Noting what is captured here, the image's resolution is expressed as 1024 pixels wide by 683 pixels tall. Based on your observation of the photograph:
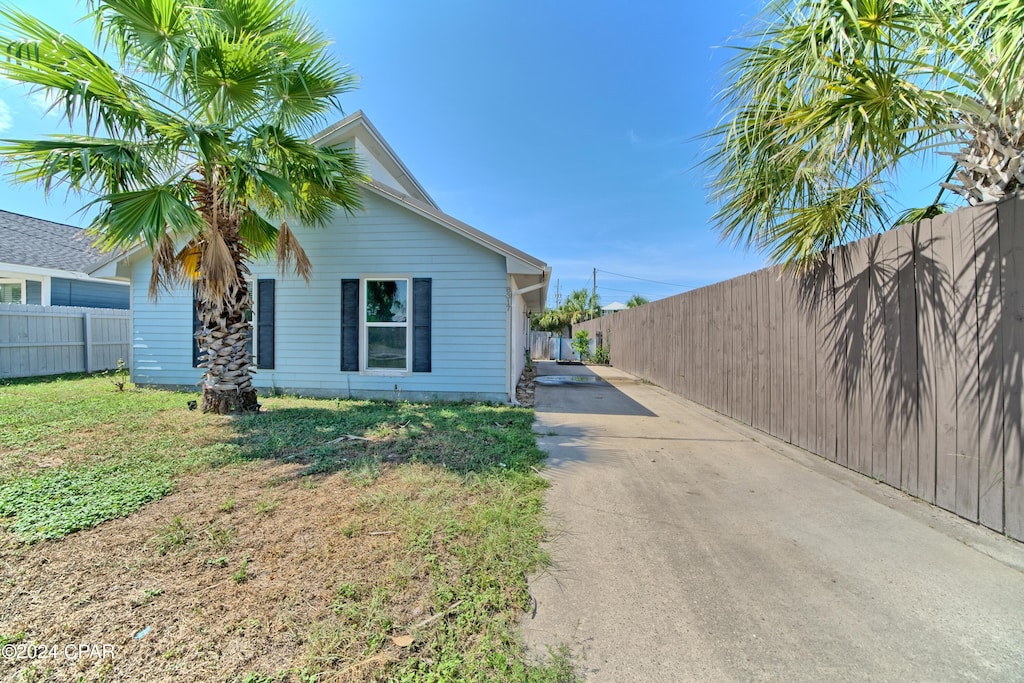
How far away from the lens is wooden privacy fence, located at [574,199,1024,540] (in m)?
2.71

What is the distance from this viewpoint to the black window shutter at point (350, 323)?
7785 mm

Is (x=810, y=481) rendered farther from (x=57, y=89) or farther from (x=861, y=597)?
(x=57, y=89)

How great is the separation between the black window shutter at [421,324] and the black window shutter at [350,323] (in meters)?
1.19

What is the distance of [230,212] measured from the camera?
6070 mm

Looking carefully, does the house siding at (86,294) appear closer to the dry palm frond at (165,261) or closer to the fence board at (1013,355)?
the dry palm frond at (165,261)

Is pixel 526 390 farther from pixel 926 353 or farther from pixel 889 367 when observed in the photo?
pixel 926 353

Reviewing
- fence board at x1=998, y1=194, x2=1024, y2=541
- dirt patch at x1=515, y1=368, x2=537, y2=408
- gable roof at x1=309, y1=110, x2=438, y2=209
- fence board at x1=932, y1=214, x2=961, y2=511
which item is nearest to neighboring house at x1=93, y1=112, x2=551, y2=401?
dirt patch at x1=515, y1=368, x2=537, y2=408

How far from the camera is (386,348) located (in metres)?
7.90

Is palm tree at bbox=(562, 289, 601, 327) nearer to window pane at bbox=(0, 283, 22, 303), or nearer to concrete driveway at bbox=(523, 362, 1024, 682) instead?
window pane at bbox=(0, 283, 22, 303)

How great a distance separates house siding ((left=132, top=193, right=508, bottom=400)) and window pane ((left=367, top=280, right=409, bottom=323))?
10.7 inches

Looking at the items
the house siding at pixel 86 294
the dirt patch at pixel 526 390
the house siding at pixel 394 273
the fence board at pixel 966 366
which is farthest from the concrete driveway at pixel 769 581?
the house siding at pixel 86 294

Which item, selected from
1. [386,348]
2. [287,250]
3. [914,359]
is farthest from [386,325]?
[914,359]

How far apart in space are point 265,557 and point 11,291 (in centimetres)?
1950

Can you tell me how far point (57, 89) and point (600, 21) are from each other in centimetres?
854
